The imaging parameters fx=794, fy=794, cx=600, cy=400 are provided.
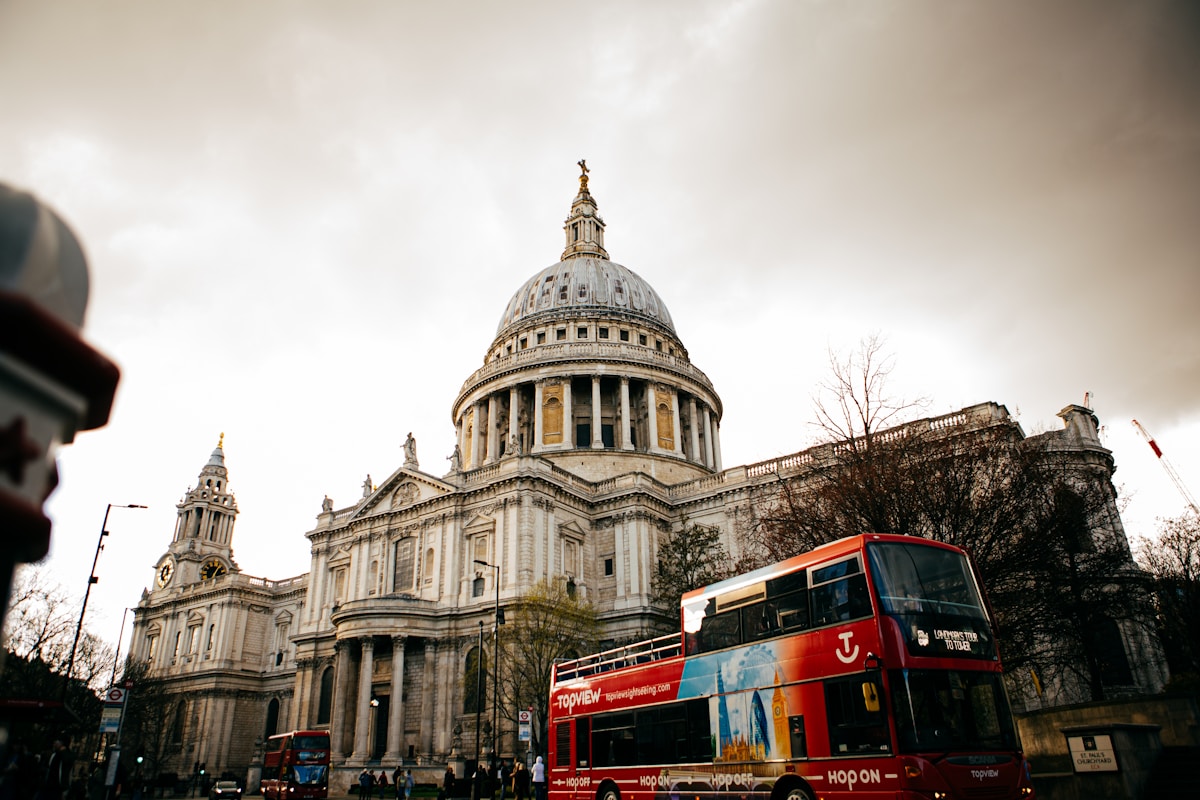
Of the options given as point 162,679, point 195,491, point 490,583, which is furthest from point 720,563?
point 195,491

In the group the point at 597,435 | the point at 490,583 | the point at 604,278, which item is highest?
the point at 604,278

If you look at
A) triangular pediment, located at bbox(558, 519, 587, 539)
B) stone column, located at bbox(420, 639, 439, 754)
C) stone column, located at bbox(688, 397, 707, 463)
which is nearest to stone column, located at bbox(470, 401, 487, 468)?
triangular pediment, located at bbox(558, 519, 587, 539)

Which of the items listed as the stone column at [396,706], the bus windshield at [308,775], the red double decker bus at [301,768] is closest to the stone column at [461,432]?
the stone column at [396,706]

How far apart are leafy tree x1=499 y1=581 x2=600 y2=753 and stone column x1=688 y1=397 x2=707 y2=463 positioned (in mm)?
27414

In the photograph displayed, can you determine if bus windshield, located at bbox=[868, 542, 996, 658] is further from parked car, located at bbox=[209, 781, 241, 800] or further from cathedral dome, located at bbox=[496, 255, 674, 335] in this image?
cathedral dome, located at bbox=[496, 255, 674, 335]

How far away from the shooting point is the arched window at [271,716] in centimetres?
6819

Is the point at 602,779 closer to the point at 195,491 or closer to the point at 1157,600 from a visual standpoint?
the point at 1157,600

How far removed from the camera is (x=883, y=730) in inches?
520

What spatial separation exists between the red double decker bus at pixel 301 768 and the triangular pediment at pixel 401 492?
58.6 ft

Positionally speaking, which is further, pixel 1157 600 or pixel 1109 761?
pixel 1157 600

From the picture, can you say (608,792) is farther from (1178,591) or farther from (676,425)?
(676,425)

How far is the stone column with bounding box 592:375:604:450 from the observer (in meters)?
62.1

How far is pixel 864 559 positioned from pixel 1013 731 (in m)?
3.99

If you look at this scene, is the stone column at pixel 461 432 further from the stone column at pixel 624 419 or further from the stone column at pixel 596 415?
the stone column at pixel 624 419
